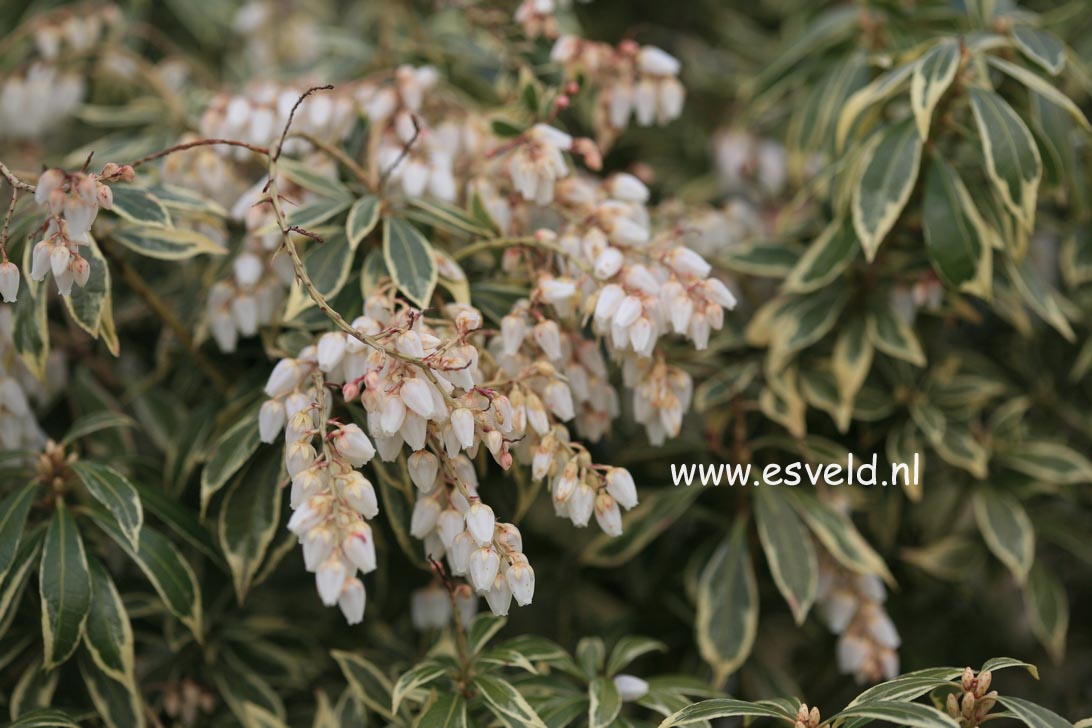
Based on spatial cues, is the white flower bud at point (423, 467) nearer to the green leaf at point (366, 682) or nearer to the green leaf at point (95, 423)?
the green leaf at point (366, 682)

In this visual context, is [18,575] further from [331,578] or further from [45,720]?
[331,578]

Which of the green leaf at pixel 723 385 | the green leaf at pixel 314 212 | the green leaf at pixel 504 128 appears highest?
the green leaf at pixel 504 128

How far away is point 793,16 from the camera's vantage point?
8.73 ft

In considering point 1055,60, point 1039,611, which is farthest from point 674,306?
point 1039,611

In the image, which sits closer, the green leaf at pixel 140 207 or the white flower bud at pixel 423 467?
the white flower bud at pixel 423 467

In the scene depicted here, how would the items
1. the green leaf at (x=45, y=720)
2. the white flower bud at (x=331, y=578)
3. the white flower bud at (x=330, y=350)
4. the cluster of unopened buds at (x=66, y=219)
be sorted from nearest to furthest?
the white flower bud at (x=331, y=578) < the cluster of unopened buds at (x=66, y=219) < the white flower bud at (x=330, y=350) < the green leaf at (x=45, y=720)

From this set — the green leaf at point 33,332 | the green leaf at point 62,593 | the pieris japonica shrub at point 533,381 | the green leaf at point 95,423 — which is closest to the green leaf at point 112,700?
the pieris japonica shrub at point 533,381

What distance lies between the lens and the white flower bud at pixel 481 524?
48.9 inches

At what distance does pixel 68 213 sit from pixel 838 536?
4.09 feet

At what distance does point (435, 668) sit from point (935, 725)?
64 cm

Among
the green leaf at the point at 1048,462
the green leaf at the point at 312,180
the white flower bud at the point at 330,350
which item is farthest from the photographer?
the green leaf at the point at 1048,462

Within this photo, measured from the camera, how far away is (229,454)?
157 cm

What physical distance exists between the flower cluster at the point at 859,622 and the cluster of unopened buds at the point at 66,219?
1.27 metres

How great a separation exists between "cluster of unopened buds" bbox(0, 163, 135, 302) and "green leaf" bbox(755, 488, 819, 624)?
3.65 feet
